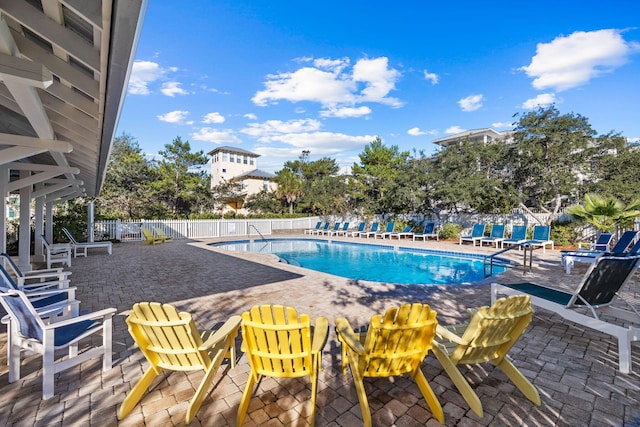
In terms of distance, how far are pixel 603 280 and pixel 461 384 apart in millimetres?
2572

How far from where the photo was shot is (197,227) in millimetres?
18719

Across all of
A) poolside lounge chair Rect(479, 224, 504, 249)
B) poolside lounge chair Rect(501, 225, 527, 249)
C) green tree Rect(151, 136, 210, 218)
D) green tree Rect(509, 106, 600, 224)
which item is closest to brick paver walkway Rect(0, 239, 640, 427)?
poolside lounge chair Rect(501, 225, 527, 249)

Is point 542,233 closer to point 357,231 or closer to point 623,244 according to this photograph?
point 623,244

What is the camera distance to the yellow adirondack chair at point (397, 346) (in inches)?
→ 86.4

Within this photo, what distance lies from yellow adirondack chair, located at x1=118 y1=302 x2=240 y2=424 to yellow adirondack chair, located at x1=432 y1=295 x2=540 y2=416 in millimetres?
1908

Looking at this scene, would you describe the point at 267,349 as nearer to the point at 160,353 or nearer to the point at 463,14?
the point at 160,353

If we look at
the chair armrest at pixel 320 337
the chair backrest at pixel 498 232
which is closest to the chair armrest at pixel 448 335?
the chair armrest at pixel 320 337

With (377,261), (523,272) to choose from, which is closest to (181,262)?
(377,261)

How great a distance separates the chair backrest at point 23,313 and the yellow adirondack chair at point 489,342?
3376 millimetres

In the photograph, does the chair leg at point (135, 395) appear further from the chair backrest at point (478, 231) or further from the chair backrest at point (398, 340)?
the chair backrest at point (478, 231)

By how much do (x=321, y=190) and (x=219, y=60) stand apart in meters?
13.9

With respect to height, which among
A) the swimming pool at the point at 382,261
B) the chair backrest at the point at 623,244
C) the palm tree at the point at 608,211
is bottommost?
the swimming pool at the point at 382,261

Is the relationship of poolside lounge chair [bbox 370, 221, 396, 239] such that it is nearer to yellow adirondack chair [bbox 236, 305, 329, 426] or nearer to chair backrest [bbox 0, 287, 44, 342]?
yellow adirondack chair [bbox 236, 305, 329, 426]

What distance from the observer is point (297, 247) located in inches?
671
